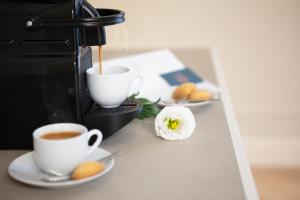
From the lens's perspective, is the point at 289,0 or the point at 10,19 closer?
the point at 10,19

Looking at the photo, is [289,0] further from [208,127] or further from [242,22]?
[208,127]

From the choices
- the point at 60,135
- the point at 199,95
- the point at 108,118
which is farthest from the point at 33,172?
the point at 199,95

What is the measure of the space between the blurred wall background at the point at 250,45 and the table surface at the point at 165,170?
1.78 meters

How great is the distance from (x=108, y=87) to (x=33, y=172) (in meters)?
0.29

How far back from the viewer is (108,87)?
1.29m

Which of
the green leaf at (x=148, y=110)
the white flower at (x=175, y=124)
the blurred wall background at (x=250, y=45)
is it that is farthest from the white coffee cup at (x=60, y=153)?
the blurred wall background at (x=250, y=45)

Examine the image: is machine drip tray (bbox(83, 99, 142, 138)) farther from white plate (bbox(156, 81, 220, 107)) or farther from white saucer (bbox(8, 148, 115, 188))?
white plate (bbox(156, 81, 220, 107))

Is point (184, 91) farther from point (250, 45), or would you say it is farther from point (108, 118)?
point (250, 45)

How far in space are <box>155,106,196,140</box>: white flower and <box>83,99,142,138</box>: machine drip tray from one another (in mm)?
62

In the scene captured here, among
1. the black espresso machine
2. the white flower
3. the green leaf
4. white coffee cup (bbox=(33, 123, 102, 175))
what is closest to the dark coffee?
white coffee cup (bbox=(33, 123, 102, 175))

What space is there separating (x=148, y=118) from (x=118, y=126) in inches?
9.1

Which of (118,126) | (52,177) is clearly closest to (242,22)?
(118,126)

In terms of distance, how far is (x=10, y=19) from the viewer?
121 cm

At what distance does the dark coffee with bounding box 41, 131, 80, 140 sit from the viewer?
1094mm
